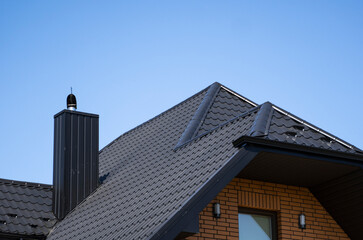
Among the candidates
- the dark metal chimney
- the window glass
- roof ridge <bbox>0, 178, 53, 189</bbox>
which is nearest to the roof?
the dark metal chimney

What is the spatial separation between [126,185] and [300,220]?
317 cm

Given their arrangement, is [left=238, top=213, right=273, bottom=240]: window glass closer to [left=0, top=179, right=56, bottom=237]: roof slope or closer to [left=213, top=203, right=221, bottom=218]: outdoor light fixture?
[left=213, top=203, right=221, bottom=218]: outdoor light fixture

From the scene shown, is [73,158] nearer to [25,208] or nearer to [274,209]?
[25,208]

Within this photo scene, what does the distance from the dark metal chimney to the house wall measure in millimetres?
4044

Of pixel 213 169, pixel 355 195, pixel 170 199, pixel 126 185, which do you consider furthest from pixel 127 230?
pixel 355 195

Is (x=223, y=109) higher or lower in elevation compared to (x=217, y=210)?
higher

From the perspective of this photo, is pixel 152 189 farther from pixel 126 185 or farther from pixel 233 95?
pixel 233 95

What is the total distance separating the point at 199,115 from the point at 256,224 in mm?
2990

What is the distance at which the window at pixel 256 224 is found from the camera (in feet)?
35.9

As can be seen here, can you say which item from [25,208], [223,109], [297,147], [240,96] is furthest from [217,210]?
[25,208]

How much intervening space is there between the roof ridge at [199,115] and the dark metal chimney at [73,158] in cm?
230

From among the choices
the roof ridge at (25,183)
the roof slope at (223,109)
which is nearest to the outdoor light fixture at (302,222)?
the roof slope at (223,109)

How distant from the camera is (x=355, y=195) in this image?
11242mm

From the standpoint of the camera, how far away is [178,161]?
38.1 feet
